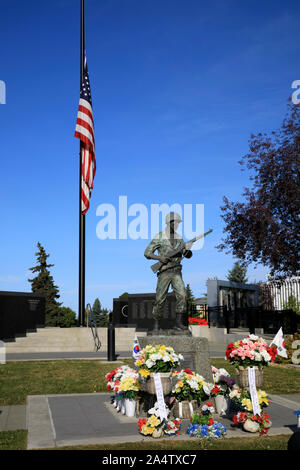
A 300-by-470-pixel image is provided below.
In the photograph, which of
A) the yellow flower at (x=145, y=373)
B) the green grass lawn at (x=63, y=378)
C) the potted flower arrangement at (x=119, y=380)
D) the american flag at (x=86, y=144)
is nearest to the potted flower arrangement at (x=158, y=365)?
the yellow flower at (x=145, y=373)

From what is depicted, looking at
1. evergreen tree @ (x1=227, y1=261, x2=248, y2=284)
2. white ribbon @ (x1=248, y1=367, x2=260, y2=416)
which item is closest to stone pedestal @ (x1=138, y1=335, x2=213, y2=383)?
white ribbon @ (x1=248, y1=367, x2=260, y2=416)

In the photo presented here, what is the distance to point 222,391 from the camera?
8.30 meters

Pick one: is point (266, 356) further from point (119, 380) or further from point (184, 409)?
point (119, 380)

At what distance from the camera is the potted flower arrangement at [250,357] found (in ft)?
23.8

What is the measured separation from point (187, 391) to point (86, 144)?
1547 cm

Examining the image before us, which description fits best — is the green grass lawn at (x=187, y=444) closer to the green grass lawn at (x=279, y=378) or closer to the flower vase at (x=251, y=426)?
Answer: the flower vase at (x=251, y=426)

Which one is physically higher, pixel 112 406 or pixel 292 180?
pixel 292 180

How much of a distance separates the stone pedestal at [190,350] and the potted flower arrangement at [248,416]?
3.96 ft

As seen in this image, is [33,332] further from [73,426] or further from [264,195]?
[73,426]

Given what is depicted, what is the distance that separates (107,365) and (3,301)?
892cm

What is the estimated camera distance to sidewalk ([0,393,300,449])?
21.4 ft

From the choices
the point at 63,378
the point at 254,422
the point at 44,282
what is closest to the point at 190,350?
the point at 254,422

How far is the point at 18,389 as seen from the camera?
11.1m

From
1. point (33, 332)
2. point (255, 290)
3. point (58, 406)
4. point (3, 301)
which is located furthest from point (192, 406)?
point (255, 290)
